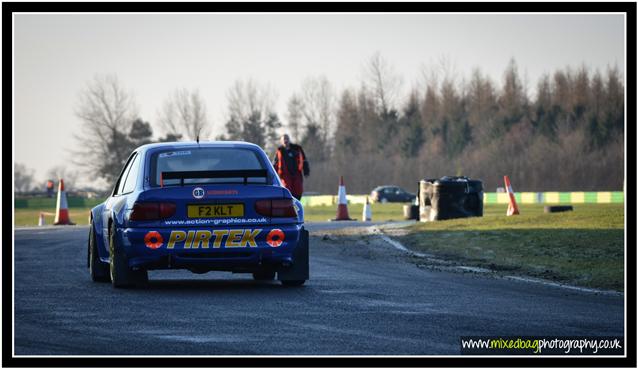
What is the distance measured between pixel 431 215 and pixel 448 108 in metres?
76.0

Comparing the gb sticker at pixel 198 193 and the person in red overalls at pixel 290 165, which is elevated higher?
the person in red overalls at pixel 290 165

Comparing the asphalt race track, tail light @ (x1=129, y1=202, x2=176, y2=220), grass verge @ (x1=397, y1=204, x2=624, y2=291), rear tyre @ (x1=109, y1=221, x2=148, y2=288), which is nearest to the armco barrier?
grass verge @ (x1=397, y1=204, x2=624, y2=291)

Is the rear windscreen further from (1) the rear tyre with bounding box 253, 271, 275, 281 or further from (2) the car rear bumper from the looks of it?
(1) the rear tyre with bounding box 253, 271, 275, 281

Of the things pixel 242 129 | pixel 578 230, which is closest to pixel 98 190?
pixel 242 129

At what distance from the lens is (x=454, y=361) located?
6.73 metres

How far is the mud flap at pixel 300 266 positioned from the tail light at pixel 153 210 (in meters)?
1.25

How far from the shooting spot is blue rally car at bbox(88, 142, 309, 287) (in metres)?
10.7

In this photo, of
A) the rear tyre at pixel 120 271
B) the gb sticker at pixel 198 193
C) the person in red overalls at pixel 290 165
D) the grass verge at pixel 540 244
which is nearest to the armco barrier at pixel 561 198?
the grass verge at pixel 540 244

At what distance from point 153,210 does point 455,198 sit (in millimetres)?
14032

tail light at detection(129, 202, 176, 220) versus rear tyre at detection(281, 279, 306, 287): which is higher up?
tail light at detection(129, 202, 176, 220)

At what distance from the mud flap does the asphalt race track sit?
15cm

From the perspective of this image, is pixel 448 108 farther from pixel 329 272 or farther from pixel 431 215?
pixel 329 272

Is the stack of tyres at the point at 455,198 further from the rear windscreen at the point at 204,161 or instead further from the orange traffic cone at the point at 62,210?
the rear windscreen at the point at 204,161

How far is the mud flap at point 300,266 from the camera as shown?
1123cm
